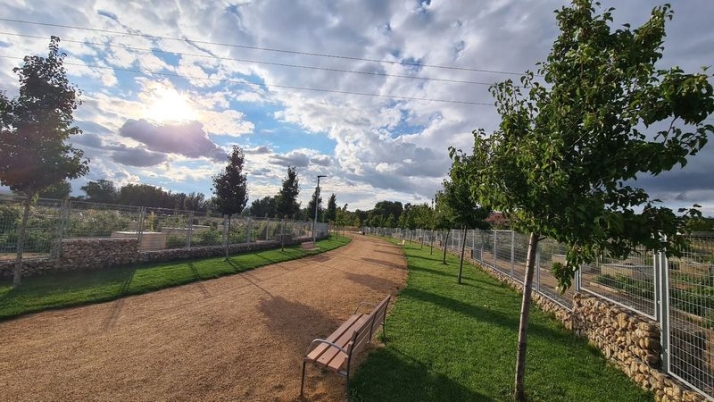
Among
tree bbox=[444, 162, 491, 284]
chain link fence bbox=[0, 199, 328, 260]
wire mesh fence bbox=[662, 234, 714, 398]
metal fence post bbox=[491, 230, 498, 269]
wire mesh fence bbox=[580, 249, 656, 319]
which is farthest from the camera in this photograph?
metal fence post bbox=[491, 230, 498, 269]

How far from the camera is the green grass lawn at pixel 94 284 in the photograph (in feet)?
22.9

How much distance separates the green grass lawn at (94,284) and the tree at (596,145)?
8803 mm

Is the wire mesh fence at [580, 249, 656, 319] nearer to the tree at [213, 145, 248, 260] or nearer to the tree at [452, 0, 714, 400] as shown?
the tree at [452, 0, 714, 400]

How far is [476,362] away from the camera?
510cm

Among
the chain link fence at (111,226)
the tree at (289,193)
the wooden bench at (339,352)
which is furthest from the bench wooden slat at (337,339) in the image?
the tree at (289,193)

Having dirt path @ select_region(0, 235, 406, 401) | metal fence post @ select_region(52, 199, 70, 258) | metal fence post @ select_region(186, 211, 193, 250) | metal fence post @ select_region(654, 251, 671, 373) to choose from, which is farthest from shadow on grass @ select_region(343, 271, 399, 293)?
metal fence post @ select_region(52, 199, 70, 258)

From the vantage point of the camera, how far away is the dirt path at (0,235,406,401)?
13.1 feet

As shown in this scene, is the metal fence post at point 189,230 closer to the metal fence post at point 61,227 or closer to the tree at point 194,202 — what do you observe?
the metal fence post at point 61,227

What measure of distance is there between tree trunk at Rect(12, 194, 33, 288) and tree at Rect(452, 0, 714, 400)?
36.2ft

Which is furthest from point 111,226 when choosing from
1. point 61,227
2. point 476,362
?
point 476,362

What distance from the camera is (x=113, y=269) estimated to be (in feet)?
36.4

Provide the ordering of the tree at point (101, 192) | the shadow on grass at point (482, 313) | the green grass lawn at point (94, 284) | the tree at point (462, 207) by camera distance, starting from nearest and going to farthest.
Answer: the shadow on grass at point (482, 313) < the green grass lawn at point (94, 284) < the tree at point (462, 207) < the tree at point (101, 192)

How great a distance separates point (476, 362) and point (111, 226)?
1311 centimetres

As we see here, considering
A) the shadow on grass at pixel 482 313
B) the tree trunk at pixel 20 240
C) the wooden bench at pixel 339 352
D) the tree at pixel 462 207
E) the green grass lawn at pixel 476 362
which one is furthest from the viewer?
the tree at pixel 462 207
